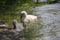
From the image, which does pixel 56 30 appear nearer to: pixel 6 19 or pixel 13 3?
pixel 6 19

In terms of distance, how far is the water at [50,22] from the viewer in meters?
7.65

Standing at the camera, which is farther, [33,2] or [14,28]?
[33,2]

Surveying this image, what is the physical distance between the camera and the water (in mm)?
7649

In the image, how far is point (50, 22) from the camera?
29.5ft

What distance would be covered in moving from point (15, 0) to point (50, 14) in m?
4.48

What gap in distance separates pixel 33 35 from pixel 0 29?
1238mm

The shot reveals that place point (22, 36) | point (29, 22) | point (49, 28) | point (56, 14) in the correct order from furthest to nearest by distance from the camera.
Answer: point (56, 14) < point (29, 22) < point (49, 28) < point (22, 36)

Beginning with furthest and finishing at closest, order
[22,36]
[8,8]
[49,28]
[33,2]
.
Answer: [33,2], [8,8], [49,28], [22,36]

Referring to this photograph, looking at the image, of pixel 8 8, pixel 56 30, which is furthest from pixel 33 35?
pixel 8 8

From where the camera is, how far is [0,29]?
8203 mm

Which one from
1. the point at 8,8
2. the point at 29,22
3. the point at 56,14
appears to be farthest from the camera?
the point at 8,8

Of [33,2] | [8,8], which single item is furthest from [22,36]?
[33,2]

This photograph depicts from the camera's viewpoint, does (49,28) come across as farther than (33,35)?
Yes

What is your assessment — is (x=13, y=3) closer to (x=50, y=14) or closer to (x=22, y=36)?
(x=50, y=14)
